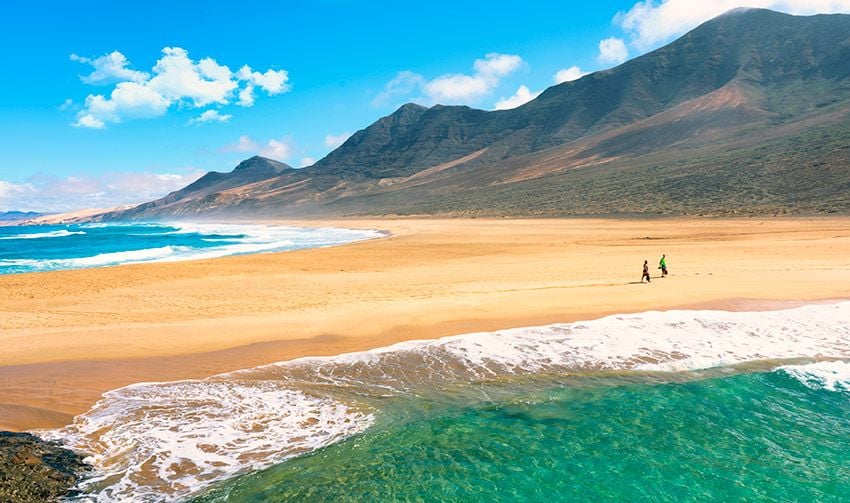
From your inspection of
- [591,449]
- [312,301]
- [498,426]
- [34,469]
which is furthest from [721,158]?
[34,469]

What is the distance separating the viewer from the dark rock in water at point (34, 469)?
6402mm

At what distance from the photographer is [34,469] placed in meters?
A: 7.00

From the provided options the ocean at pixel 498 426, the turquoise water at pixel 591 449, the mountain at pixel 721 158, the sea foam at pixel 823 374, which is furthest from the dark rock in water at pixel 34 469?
the mountain at pixel 721 158

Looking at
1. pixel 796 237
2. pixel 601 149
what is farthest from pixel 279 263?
pixel 601 149

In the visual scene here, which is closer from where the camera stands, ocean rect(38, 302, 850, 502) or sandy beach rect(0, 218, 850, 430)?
ocean rect(38, 302, 850, 502)

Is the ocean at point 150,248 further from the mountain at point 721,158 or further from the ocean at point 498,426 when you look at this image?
the mountain at point 721,158

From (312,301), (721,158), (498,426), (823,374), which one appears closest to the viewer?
(498,426)

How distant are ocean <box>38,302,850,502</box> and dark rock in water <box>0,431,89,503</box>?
0.33 metres

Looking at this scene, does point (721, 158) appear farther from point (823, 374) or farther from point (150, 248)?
point (150, 248)

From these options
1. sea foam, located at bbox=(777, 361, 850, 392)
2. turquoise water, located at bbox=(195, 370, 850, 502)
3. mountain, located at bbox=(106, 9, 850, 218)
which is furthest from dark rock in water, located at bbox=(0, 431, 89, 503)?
mountain, located at bbox=(106, 9, 850, 218)

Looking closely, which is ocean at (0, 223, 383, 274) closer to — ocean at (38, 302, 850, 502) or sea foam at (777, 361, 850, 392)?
ocean at (38, 302, 850, 502)

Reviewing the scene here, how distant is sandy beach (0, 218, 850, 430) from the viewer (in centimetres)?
1223

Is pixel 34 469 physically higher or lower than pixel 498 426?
higher

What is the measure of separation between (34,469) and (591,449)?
8479 mm
